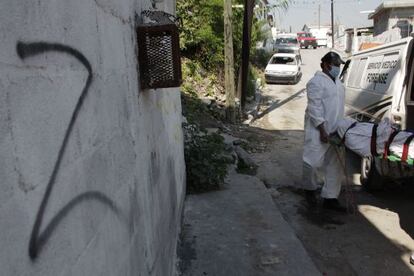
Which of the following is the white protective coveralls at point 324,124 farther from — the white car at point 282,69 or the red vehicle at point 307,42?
the red vehicle at point 307,42

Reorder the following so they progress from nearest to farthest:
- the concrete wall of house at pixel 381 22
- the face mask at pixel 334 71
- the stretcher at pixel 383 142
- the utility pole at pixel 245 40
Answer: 1. the stretcher at pixel 383 142
2. the face mask at pixel 334 71
3. the utility pole at pixel 245 40
4. the concrete wall of house at pixel 381 22

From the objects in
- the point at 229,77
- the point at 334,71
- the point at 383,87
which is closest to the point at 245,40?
the point at 229,77

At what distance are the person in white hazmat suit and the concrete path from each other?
2.42 feet

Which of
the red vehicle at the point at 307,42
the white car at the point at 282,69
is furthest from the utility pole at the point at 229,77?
A: the red vehicle at the point at 307,42

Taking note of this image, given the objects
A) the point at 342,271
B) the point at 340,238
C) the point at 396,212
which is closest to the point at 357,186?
the point at 396,212

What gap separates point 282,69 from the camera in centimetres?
2255

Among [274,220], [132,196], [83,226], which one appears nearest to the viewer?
[83,226]

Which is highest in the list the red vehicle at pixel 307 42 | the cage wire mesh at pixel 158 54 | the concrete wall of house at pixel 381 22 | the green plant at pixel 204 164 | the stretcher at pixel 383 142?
the concrete wall of house at pixel 381 22

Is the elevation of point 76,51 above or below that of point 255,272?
above

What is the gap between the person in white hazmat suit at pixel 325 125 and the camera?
5582 mm

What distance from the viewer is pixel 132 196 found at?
212 cm

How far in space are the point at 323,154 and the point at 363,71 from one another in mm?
2982

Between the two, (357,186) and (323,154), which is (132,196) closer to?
(323,154)

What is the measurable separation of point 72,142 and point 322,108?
15.1 ft
